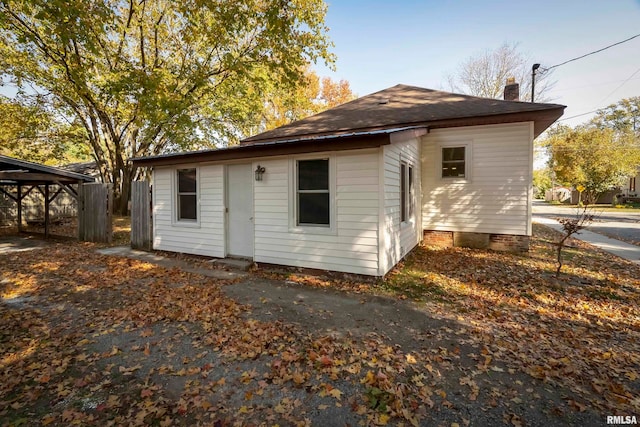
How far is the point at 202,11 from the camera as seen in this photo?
11.1m

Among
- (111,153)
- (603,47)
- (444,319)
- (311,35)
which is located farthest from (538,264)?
(111,153)

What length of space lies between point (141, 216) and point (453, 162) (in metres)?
9.50

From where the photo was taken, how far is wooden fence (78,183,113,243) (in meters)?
9.64

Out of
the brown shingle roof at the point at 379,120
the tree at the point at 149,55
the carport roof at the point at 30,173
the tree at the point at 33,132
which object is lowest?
the carport roof at the point at 30,173

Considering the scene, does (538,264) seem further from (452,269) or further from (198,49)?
(198,49)

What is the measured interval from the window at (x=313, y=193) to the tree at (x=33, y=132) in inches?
628

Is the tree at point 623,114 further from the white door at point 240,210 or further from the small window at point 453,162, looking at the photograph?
the white door at point 240,210

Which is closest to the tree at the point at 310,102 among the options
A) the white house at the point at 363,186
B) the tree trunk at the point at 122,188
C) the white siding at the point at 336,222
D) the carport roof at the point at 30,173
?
the tree trunk at the point at 122,188

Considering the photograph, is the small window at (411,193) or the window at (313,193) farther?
the small window at (411,193)

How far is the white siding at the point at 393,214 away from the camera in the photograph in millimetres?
5383

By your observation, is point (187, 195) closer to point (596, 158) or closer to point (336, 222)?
point (336, 222)

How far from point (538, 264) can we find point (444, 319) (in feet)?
14.5

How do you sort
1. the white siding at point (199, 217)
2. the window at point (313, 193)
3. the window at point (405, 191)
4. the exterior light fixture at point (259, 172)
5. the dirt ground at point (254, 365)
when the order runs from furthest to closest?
the white siding at point (199, 217), the window at point (405, 191), the exterior light fixture at point (259, 172), the window at point (313, 193), the dirt ground at point (254, 365)

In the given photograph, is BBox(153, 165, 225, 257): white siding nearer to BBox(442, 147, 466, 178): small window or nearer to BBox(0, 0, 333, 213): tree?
BBox(0, 0, 333, 213): tree
